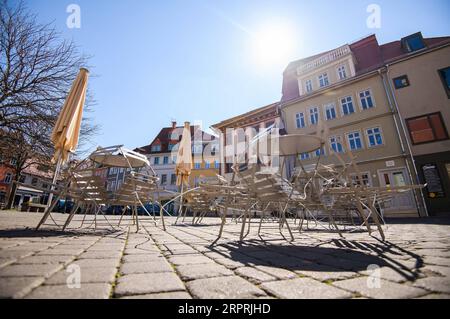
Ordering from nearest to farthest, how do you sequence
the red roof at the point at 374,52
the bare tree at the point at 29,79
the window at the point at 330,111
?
the bare tree at the point at 29,79 < the red roof at the point at 374,52 < the window at the point at 330,111

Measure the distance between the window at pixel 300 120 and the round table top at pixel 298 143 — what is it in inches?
592

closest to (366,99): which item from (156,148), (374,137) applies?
(374,137)

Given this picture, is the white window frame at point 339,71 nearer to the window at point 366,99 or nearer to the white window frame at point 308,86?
the window at point 366,99

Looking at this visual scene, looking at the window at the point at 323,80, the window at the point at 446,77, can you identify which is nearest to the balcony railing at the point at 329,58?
the window at the point at 323,80

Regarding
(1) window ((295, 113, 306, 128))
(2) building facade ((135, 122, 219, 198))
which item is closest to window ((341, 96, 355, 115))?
(1) window ((295, 113, 306, 128))

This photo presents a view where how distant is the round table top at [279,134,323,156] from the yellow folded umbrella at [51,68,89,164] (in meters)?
3.93

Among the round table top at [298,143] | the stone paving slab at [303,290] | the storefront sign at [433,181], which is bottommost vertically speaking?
the stone paving slab at [303,290]

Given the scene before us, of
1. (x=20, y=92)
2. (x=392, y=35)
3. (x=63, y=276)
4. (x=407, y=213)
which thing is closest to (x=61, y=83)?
(x=20, y=92)

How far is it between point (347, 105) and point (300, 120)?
355 cm

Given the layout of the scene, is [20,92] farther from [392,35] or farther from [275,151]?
[392,35]

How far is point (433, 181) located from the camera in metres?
12.2

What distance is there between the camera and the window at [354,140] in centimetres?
1510

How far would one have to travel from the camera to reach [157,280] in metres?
1.12
